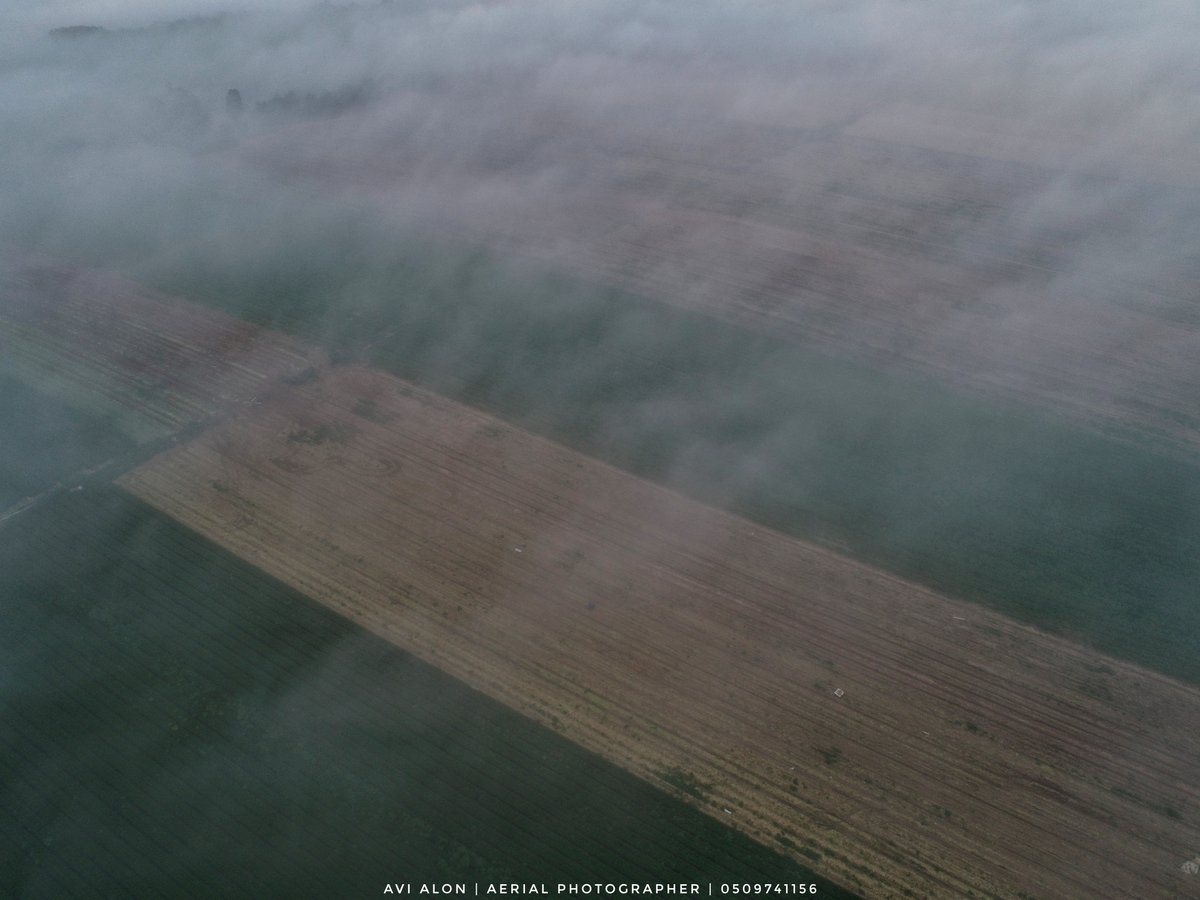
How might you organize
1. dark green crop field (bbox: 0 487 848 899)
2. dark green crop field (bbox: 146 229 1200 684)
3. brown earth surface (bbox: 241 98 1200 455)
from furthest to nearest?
brown earth surface (bbox: 241 98 1200 455), dark green crop field (bbox: 146 229 1200 684), dark green crop field (bbox: 0 487 848 899)

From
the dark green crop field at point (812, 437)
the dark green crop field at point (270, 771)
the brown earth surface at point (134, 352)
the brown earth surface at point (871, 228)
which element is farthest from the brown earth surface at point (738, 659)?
the brown earth surface at point (871, 228)

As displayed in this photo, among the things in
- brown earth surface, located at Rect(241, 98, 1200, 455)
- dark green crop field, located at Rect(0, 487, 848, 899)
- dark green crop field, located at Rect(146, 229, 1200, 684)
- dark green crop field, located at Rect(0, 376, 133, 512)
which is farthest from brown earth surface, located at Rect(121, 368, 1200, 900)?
brown earth surface, located at Rect(241, 98, 1200, 455)

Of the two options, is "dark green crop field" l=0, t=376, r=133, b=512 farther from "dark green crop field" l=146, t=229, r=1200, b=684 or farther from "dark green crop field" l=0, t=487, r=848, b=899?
"dark green crop field" l=146, t=229, r=1200, b=684

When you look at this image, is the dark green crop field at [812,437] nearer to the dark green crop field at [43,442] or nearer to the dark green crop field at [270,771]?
the dark green crop field at [43,442]

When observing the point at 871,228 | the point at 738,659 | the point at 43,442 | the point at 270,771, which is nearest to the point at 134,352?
the point at 43,442

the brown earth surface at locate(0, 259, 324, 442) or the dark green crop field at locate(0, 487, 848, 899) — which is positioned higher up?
the dark green crop field at locate(0, 487, 848, 899)

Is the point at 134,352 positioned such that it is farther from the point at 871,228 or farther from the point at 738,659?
the point at 871,228

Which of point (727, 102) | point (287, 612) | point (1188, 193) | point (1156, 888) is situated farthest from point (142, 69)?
point (1156, 888)
